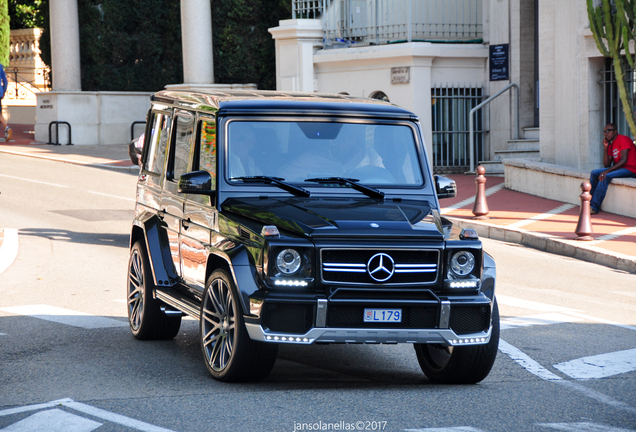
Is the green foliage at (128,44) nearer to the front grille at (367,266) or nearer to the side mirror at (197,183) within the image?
the side mirror at (197,183)

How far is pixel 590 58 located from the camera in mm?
20016

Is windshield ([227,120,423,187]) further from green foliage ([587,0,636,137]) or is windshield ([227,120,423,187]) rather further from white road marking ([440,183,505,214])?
green foliage ([587,0,636,137])

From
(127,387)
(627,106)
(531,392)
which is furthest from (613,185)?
(127,387)

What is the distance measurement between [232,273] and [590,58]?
15.6 meters

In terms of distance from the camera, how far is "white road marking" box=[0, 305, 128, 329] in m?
8.69

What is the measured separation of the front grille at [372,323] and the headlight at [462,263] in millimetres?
300

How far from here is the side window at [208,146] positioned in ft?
22.7

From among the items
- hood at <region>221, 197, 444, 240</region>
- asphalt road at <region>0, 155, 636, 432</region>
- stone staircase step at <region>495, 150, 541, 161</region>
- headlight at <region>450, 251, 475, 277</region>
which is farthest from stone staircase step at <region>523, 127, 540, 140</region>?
headlight at <region>450, 251, 475, 277</region>

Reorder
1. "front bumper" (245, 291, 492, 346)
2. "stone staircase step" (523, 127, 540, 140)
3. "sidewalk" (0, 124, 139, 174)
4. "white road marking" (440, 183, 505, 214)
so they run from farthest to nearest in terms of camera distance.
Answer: "sidewalk" (0, 124, 139, 174)
"stone staircase step" (523, 127, 540, 140)
"white road marking" (440, 183, 505, 214)
"front bumper" (245, 291, 492, 346)

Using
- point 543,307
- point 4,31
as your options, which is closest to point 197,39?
point 4,31

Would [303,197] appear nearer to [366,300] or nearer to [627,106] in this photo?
[366,300]

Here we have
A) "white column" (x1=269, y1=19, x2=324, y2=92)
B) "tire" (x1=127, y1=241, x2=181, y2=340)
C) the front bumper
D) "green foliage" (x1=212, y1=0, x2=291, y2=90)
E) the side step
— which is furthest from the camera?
"green foliage" (x1=212, y1=0, x2=291, y2=90)

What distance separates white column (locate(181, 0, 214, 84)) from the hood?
23.0 m
